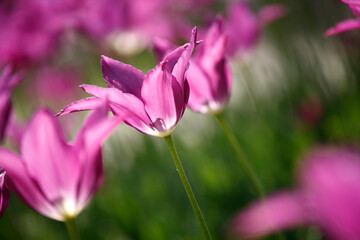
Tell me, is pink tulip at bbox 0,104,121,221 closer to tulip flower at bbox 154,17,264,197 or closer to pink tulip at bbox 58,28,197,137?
pink tulip at bbox 58,28,197,137

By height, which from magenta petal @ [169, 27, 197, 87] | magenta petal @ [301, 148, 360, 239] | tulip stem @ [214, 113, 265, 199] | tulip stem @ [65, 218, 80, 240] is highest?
magenta petal @ [169, 27, 197, 87]

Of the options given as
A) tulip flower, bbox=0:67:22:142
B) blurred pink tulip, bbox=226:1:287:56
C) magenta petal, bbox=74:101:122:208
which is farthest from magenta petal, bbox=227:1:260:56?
magenta petal, bbox=74:101:122:208

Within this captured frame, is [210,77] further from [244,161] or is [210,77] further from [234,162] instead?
[234,162]

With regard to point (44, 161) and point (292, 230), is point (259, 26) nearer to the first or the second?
point (292, 230)

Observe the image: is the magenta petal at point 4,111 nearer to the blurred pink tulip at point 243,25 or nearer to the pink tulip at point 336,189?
the pink tulip at point 336,189

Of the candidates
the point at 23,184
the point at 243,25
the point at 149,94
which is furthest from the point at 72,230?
the point at 243,25

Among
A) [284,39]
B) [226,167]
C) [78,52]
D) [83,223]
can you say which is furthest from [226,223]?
[78,52]
